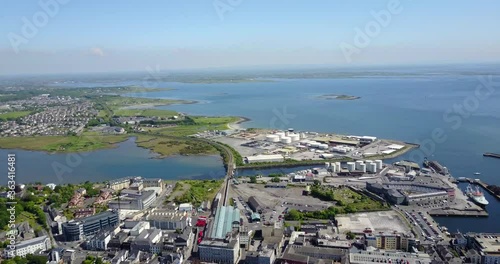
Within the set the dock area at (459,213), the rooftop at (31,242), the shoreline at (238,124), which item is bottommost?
the dock area at (459,213)

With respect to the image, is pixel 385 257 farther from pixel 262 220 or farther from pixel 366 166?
pixel 366 166

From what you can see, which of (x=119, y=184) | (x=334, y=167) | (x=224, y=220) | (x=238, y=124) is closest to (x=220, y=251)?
(x=224, y=220)

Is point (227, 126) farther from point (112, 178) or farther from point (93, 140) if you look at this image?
point (112, 178)

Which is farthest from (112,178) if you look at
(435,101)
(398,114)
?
(435,101)

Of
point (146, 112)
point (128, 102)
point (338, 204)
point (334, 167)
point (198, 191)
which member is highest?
point (128, 102)

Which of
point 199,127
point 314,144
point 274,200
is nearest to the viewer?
point 274,200

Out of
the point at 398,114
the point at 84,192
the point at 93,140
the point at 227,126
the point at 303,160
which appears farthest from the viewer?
the point at 398,114

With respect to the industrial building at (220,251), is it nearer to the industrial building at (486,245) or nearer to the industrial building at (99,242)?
the industrial building at (99,242)

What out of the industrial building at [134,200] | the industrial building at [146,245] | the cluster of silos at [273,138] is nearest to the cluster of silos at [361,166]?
the cluster of silos at [273,138]

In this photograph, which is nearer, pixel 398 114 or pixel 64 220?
pixel 64 220
